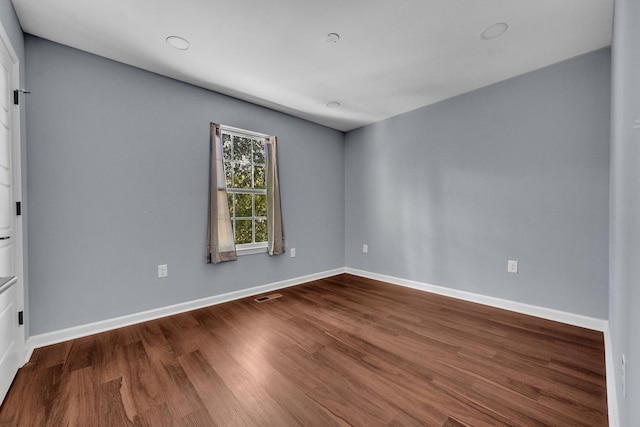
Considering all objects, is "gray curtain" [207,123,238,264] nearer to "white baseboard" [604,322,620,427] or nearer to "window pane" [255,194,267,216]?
"window pane" [255,194,267,216]

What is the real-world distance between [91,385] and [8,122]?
170 centimetres

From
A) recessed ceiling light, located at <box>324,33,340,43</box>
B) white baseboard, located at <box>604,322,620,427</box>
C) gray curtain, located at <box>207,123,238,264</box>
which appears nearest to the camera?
white baseboard, located at <box>604,322,620,427</box>

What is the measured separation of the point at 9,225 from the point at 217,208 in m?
1.51

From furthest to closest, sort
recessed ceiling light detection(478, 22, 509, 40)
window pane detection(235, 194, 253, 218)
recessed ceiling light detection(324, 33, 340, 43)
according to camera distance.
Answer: window pane detection(235, 194, 253, 218)
recessed ceiling light detection(324, 33, 340, 43)
recessed ceiling light detection(478, 22, 509, 40)

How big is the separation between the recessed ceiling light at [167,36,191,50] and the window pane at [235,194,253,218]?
1604mm

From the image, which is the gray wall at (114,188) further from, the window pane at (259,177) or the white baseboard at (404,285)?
the window pane at (259,177)

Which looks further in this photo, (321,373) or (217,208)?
(217,208)

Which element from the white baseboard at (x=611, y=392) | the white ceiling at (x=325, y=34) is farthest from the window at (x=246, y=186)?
the white baseboard at (x=611, y=392)

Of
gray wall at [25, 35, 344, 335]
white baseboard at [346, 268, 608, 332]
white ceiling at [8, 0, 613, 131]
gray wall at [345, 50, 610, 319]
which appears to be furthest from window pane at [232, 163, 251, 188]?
white baseboard at [346, 268, 608, 332]

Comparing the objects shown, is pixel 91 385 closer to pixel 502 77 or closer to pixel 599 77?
pixel 502 77

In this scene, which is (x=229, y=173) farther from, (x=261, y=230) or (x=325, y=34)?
(x=325, y=34)

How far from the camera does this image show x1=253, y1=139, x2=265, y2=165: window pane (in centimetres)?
343

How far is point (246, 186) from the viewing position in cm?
337

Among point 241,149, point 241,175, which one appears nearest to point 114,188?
point 241,175
